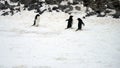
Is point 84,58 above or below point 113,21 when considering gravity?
above

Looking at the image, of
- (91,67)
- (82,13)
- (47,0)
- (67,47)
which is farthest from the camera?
(47,0)

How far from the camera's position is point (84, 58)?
35.9ft

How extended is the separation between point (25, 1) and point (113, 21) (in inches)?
514

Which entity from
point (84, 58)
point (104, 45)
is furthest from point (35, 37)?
point (84, 58)

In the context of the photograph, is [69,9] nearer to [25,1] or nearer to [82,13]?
[82,13]

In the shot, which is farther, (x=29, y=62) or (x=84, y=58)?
(x=84, y=58)

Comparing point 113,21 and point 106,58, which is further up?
point 106,58

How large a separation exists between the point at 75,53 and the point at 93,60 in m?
1.49

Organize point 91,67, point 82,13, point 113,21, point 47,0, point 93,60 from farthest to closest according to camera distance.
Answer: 1. point 47,0
2. point 82,13
3. point 113,21
4. point 93,60
5. point 91,67

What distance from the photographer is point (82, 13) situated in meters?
27.9

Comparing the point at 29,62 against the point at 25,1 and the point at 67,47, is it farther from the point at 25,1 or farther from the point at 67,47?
the point at 25,1

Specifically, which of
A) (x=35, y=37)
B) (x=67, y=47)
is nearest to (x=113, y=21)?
(x=35, y=37)

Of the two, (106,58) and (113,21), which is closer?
(106,58)

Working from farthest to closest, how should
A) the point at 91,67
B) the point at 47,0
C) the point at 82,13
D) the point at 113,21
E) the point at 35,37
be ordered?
the point at 47,0, the point at 82,13, the point at 113,21, the point at 35,37, the point at 91,67
